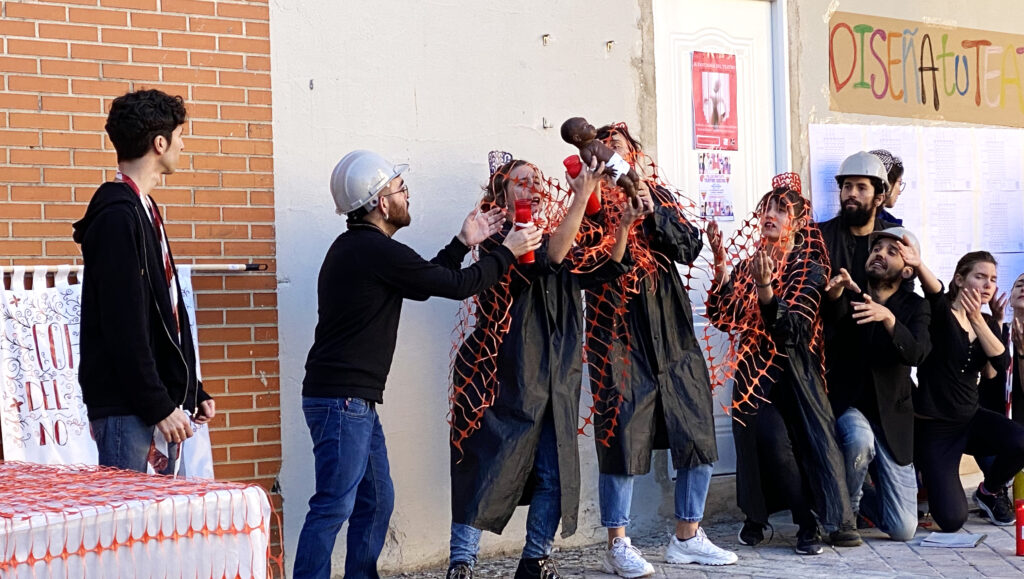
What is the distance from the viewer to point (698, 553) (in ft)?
19.6

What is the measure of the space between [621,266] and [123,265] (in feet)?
7.91

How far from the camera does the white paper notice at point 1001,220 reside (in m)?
8.17

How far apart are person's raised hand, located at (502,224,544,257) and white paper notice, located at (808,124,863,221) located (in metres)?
3.04

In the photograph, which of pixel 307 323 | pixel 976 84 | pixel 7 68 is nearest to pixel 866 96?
pixel 976 84

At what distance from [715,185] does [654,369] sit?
1801 millimetres

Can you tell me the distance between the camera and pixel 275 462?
18.8 feet

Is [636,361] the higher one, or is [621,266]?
[621,266]

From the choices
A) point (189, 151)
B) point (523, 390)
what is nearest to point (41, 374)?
point (189, 151)

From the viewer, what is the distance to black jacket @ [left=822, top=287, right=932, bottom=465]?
6.50 metres

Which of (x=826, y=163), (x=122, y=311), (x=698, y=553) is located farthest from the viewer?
(x=826, y=163)

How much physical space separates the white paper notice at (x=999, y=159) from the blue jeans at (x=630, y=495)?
361 centimetres

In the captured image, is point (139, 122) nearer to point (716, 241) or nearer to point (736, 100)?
point (716, 241)

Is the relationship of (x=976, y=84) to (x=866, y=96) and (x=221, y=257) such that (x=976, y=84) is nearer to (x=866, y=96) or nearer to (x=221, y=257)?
(x=866, y=96)

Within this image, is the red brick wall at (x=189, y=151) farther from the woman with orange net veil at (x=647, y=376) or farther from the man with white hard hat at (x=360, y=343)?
the woman with orange net veil at (x=647, y=376)
